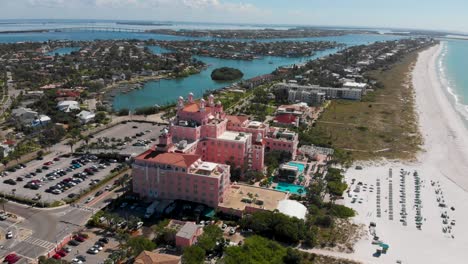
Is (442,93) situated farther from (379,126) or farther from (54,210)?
(54,210)

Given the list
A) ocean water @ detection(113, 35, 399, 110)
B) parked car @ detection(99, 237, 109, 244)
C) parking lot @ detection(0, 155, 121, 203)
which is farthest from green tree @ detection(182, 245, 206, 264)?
ocean water @ detection(113, 35, 399, 110)

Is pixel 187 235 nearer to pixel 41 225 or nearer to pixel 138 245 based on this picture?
pixel 138 245

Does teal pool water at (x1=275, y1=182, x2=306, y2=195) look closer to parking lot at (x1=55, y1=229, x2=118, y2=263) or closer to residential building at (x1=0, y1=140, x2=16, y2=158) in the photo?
parking lot at (x1=55, y1=229, x2=118, y2=263)

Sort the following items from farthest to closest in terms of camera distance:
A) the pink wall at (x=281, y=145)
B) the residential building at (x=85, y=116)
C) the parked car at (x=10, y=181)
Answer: the residential building at (x=85, y=116)
the pink wall at (x=281, y=145)
the parked car at (x=10, y=181)

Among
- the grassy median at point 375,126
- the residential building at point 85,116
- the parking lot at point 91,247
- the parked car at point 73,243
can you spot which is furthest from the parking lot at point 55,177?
the grassy median at point 375,126

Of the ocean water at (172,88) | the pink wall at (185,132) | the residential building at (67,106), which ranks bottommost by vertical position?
the ocean water at (172,88)

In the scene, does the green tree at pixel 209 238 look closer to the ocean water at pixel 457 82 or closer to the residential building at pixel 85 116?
the residential building at pixel 85 116

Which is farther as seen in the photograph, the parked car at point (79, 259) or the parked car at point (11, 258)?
the parked car at point (79, 259)

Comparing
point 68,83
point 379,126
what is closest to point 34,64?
point 68,83
